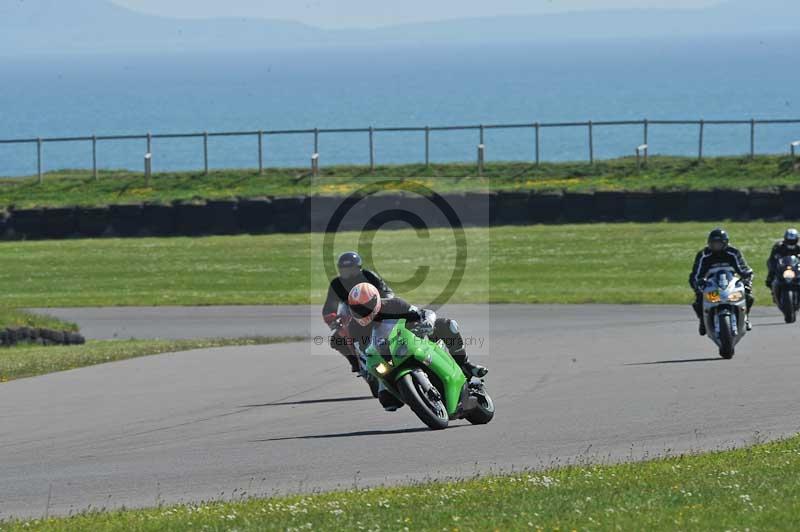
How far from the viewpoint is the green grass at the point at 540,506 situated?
911 centimetres

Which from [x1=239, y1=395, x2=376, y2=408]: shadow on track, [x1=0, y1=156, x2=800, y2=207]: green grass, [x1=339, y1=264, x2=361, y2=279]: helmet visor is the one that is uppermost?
[x1=0, y1=156, x2=800, y2=207]: green grass

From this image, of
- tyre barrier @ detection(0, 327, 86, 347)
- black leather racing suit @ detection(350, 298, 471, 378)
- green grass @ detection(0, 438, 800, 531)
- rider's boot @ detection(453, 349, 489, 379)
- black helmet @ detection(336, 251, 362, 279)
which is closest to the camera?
green grass @ detection(0, 438, 800, 531)

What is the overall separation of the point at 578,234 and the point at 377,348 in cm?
2459

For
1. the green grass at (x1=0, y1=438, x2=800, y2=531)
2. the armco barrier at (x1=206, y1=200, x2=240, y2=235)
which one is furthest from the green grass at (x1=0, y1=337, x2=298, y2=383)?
the armco barrier at (x1=206, y1=200, x2=240, y2=235)

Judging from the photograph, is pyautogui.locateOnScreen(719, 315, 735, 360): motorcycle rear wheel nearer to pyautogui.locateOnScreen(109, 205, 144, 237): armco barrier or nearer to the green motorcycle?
the green motorcycle

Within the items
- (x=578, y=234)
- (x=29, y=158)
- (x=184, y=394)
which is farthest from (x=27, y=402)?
(x=29, y=158)

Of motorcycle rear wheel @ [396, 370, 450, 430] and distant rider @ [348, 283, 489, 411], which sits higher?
distant rider @ [348, 283, 489, 411]

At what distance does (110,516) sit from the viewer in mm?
10086

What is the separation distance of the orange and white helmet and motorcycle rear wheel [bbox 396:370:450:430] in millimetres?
697

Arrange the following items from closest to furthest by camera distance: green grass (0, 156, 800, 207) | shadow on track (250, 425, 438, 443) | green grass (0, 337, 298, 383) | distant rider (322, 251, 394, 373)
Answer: shadow on track (250, 425, 438, 443) < distant rider (322, 251, 394, 373) < green grass (0, 337, 298, 383) < green grass (0, 156, 800, 207)

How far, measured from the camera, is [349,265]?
15320mm

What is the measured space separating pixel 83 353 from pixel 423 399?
9.44 meters

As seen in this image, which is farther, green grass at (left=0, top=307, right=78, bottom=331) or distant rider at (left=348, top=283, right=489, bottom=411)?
green grass at (left=0, top=307, right=78, bottom=331)

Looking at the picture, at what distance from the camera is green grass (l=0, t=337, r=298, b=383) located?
774 inches
